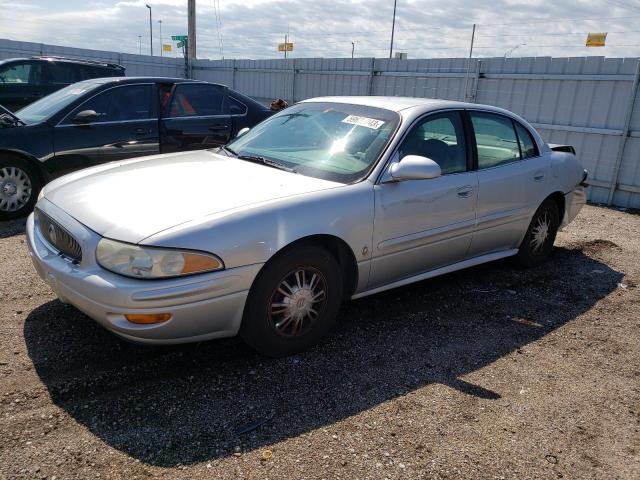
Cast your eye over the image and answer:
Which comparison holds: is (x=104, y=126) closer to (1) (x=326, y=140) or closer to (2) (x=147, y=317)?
(1) (x=326, y=140)

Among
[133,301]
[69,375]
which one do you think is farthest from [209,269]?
[69,375]

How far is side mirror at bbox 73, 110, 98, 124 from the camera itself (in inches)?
245

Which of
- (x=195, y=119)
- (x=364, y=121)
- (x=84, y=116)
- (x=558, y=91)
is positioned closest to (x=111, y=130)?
(x=84, y=116)

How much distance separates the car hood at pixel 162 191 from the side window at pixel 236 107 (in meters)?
3.80

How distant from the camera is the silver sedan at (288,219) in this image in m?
2.82

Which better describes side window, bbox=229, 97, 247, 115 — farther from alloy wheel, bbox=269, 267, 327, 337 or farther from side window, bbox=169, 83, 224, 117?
alloy wheel, bbox=269, 267, 327, 337

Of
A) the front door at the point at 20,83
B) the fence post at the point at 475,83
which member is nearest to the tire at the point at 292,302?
the fence post at the point at 475,83

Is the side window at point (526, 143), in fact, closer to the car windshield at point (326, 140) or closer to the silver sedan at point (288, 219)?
the silver sedan at point (288, 219)

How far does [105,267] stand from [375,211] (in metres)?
1.67

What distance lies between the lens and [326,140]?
396cm

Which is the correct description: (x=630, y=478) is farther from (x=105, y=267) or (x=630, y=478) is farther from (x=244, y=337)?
(x=105, y=267)

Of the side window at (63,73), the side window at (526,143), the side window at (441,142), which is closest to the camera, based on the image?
the side window at (441,142)

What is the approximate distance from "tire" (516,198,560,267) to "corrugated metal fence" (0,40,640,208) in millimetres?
4348

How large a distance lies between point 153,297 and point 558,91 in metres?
8.85
